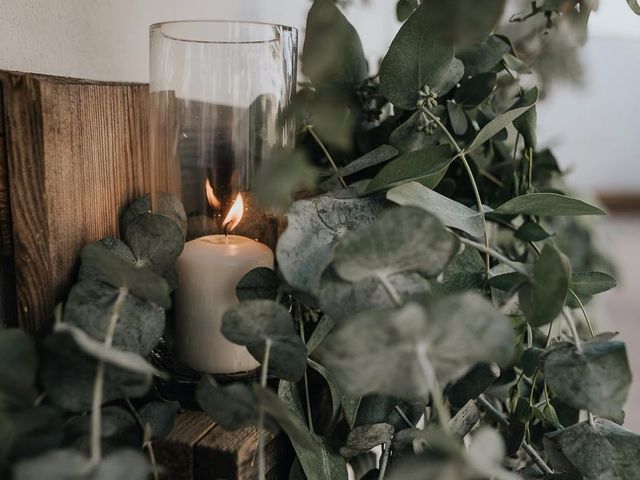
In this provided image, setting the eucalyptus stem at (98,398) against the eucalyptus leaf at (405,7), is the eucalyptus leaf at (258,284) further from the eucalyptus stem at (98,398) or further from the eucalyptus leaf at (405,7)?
the eucalyptus leaf at (405,7)

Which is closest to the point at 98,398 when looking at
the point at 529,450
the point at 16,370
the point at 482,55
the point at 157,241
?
the point at 16,370

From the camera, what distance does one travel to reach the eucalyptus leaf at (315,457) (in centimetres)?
38

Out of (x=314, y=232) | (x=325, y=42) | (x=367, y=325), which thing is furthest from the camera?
(x=325, y=42)

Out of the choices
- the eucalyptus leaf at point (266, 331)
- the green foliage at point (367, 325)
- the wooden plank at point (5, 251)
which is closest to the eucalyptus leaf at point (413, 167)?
the green foliage at point (367, 325)

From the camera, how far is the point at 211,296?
41cm

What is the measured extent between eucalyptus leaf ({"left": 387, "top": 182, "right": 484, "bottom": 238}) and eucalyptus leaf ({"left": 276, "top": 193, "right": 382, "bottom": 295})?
23mm

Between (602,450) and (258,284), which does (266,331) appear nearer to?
(258,284)

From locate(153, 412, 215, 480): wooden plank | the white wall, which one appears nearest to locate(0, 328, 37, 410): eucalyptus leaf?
locate(153, 412, 215, 480): wooden plank

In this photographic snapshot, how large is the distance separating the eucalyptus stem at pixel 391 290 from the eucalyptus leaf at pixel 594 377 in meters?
0.09

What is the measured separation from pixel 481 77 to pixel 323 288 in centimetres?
29

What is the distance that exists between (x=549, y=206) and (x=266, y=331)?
189mm

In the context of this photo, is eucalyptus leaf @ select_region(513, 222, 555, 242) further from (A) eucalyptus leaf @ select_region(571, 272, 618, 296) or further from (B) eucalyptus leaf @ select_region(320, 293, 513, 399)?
(B) eucalyptus leaf @ select_region(320, 293, 513, 399)

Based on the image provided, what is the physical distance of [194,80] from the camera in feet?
1.39

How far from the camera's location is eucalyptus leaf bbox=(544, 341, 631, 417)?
1.00 ft
